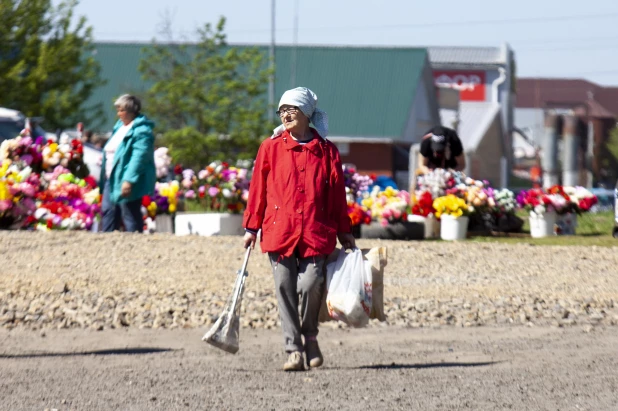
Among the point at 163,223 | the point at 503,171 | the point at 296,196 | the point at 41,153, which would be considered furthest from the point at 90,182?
the point at 503,171

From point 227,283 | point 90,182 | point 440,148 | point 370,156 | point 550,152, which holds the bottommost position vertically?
point 227,283

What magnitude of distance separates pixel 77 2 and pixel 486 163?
36829 mm

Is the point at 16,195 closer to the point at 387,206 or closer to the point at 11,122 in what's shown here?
the point at 387,206

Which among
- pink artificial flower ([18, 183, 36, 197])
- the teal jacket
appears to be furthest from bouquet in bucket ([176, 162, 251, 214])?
the teal jacket

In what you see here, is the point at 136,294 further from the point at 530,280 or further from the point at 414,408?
the point at 414,408

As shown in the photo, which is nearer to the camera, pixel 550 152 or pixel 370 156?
pixel 370 156

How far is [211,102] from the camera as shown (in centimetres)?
3391

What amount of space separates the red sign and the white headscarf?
2931 inches

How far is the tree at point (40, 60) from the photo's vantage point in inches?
1284

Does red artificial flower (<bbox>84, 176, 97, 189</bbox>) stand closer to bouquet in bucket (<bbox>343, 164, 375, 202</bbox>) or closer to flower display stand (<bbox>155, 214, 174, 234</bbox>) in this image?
flower display stand (<bbox>155, 214, 174, 234</bbox>)

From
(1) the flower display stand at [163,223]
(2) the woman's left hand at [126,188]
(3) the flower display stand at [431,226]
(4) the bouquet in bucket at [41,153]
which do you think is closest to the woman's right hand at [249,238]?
(2) the woman's left hand at [126,188]

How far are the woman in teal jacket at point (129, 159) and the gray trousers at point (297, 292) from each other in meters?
5.09

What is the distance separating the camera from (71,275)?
35.1ft

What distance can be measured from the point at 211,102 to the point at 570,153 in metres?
41.5
